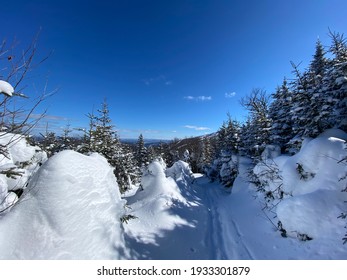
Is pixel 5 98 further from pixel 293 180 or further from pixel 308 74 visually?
pixel 308 74

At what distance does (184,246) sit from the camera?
8.41 metres

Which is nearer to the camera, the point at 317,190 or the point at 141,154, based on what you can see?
the point at 317,190

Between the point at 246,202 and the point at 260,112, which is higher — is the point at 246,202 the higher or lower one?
the lower one

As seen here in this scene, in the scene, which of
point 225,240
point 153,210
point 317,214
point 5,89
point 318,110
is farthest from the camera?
point 153,210

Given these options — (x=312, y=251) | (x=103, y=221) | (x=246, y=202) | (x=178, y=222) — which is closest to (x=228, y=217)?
(x=246, y=202)

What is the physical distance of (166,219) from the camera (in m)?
10.6

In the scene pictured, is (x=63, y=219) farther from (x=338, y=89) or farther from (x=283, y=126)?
(x=283, y=126)

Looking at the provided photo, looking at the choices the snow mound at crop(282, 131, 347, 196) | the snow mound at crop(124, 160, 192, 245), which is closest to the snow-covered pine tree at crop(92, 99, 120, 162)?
the snow mound at crop(124, 160, 192, 245)

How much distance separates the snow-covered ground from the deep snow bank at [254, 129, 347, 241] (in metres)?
0.03

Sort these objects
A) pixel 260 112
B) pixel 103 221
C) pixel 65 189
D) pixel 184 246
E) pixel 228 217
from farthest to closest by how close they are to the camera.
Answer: pixel 260 112, pixel 228 217, pixel 184 246, pixel 103 221, pixel 65 189

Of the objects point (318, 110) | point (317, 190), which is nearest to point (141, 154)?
point (318, 110)

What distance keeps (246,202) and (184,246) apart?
777 centimetres

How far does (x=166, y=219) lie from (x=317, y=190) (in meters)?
7.12
